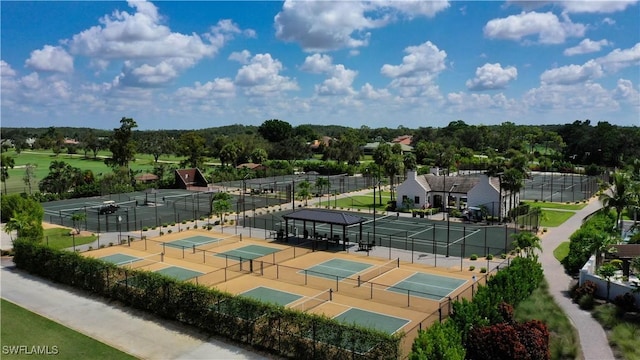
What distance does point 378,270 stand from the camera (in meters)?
34.8

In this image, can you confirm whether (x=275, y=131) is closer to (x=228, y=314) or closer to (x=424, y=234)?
(x=424, y=234)

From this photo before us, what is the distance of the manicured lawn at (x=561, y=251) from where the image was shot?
38.4 m

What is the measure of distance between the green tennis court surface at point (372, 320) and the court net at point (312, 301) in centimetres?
200

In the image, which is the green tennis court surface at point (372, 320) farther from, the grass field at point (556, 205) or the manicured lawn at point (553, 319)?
the grass field at point (556, 205)

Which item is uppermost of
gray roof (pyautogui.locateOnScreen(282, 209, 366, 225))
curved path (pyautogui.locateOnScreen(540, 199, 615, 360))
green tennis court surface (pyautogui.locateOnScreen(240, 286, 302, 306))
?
gray roof (pyautogui.locateOnScreen(282, 209, 366, 225))

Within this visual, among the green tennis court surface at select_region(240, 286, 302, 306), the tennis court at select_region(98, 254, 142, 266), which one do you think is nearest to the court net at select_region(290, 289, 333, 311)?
the green tennis court surface at select_region(240, 286, 302, 306)

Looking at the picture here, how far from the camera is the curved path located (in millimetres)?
22191

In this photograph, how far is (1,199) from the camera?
53.4 metres

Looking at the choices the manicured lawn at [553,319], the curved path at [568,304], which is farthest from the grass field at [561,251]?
the manicured lawn at [553,319]

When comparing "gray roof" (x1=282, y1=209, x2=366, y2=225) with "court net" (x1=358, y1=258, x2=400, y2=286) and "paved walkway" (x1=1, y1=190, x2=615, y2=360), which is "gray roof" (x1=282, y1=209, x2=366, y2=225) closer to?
"court net" (x1=358, y1=258, x2=400, y2=286)

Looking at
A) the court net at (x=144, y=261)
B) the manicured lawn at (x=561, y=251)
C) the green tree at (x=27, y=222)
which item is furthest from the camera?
the green tree at (x=27, y=222)

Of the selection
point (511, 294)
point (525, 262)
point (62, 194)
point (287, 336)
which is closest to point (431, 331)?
point (287, 336)

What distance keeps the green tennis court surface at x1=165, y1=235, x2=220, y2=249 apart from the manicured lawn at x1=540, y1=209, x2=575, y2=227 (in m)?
33.3

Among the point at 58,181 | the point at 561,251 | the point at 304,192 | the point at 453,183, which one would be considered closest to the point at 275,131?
the point at 58,181
